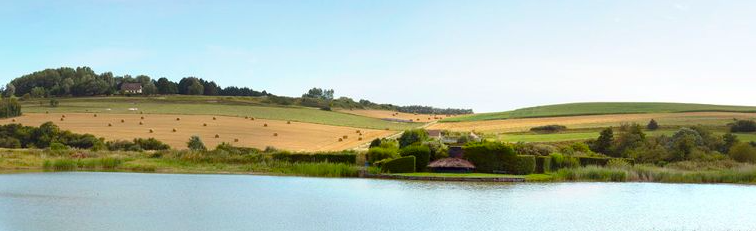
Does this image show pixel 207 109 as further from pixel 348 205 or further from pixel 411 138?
pixel 348 205

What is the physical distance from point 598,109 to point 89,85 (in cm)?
6791

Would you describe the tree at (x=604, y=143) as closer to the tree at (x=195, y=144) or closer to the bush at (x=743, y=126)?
the bush at (x=743, y=126)

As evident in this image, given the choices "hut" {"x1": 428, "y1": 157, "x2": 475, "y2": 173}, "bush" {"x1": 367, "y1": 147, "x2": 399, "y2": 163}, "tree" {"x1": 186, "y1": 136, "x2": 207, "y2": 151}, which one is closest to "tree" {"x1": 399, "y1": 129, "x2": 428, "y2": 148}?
"bush" {"x1": 367, "y1": 147, "x2": 399, "y2": 163}

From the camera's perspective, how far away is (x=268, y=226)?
2433 cm

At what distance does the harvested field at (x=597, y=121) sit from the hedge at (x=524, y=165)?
29.0 meters

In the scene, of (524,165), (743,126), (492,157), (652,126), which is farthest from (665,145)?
(492,157)

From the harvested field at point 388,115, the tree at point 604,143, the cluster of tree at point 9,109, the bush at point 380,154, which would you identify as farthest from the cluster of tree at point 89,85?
the tree at point 604,143

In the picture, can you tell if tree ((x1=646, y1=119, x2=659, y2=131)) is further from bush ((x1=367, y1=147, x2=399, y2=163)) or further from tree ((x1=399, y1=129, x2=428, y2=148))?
bush ((x1=367, y1=147, x2=399, y2=163))

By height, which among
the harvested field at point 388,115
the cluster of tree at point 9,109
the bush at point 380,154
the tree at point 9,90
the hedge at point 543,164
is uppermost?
the tree at point 9,90

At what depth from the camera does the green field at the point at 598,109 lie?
96.1 m

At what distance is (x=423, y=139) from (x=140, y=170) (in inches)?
941

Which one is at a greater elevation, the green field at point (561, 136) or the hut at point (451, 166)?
the green field at point (561, 136)

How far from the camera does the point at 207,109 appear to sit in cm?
9369

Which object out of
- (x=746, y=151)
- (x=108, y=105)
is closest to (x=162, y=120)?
(x=108, y=105)
